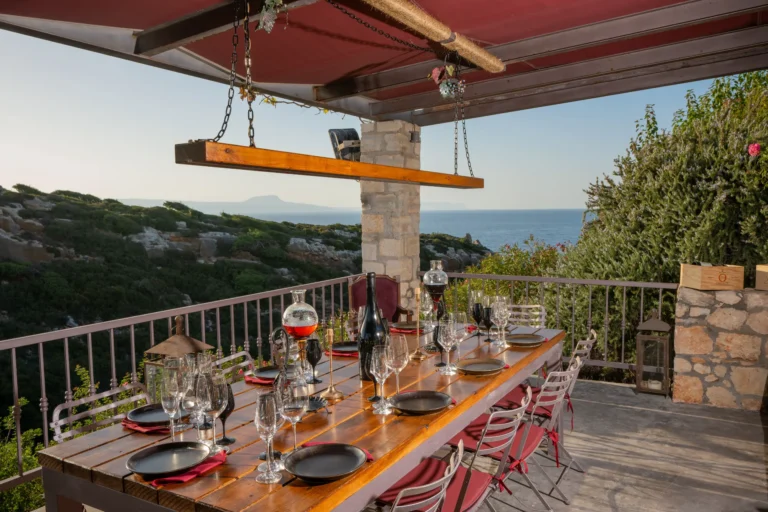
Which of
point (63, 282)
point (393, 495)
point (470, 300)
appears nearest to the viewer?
point (393, 495)

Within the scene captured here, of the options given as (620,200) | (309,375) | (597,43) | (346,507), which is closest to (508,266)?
(620,200)

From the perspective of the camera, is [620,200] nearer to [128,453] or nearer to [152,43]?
[152,43]

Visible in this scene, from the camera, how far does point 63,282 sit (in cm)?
1364

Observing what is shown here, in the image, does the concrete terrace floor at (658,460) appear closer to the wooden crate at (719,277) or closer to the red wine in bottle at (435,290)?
the wooden crate at (719,277)

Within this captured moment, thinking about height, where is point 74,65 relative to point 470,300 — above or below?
above

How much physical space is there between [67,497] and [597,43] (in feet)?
11.8

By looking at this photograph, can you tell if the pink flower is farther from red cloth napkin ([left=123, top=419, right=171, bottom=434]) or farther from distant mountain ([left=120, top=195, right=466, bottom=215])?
distant mountain ([left=120, top=195, right=466, bottom=215])

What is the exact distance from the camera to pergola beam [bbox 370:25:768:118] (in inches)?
143

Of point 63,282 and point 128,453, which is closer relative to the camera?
point 128,453

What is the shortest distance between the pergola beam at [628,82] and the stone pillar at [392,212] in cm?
25

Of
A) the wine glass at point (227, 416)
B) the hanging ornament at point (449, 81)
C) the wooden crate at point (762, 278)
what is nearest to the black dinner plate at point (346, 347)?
the wine glass at point (227, 416)

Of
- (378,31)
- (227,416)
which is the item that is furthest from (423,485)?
(378,31)

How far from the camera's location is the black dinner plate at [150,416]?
2000 mm

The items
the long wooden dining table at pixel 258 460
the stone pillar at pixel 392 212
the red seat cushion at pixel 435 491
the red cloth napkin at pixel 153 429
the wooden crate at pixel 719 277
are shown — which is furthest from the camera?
the stone pillar at pixel 392 212
